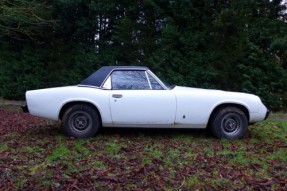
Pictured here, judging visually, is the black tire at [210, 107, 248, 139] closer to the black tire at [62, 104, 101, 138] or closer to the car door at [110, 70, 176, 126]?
the car door at [110, 70, 176, 126]

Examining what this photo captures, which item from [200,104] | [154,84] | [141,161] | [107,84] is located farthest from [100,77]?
[141,161]

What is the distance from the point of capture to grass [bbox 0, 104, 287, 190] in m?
4.42

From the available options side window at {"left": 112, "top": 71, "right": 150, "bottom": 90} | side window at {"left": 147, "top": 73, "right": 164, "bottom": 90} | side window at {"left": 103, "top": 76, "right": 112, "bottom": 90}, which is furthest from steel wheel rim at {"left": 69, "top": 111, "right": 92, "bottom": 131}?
side window at {"left": 147, "top": 73, "right": 164, "bottom": 90}

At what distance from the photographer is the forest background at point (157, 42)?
46.3ft

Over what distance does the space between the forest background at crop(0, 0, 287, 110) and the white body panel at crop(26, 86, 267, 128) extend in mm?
6586

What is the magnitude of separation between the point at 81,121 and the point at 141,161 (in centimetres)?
205

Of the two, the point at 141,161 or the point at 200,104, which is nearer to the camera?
the point at 141,161

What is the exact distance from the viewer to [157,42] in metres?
15.0

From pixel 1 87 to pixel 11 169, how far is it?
12496 mm

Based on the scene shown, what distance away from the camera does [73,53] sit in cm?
1641

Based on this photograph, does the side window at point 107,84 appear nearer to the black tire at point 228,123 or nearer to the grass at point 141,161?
the grass at point 141,161

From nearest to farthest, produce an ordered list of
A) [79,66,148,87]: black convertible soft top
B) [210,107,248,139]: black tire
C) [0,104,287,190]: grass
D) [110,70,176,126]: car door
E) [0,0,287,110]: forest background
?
[0,104,287,190]: grass → [110,70,176,126]: car door → [210,107,248,139]: black tire → [79,66,148,87]: black convertible soft top → [0,0,287,110]: forest background

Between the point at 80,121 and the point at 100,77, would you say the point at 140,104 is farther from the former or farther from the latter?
the point at 80,121

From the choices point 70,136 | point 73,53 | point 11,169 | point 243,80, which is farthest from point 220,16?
point 11,169
